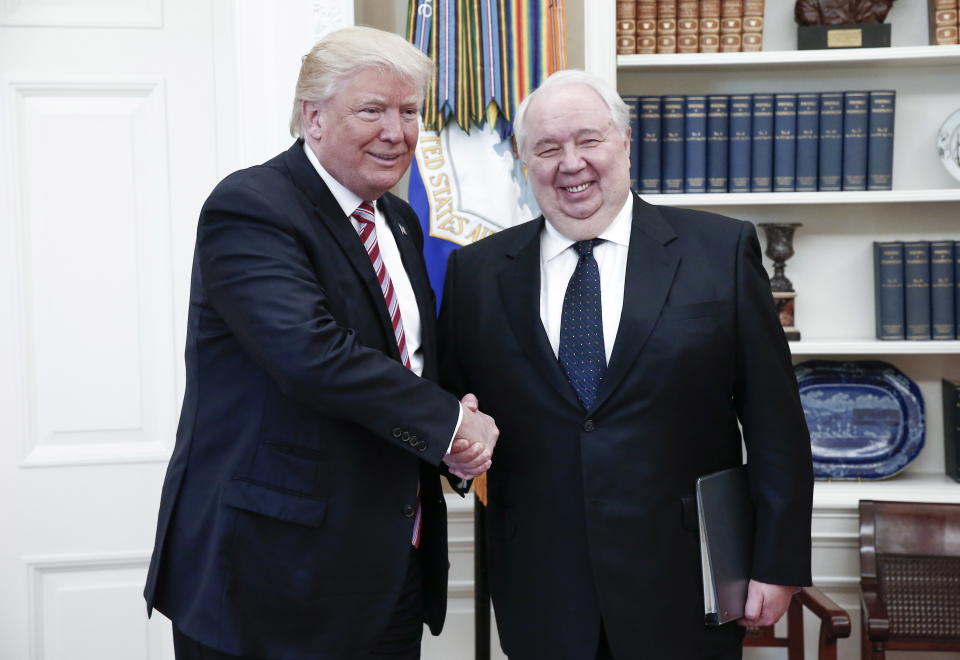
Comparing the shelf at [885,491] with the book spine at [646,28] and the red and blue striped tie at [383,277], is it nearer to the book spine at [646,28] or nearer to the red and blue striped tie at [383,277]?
the book spine at [646,28]

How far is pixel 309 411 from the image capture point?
1.48 m

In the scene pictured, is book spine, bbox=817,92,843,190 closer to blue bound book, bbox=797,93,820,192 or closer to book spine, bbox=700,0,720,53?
blue bound book, bbox=797,93,820,192

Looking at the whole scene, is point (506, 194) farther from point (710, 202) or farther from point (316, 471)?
point (316, 471)

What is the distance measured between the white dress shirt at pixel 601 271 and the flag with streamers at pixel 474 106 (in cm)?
80

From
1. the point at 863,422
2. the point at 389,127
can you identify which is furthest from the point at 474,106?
the point at 863,422

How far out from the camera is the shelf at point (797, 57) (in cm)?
272

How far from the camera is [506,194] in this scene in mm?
2559

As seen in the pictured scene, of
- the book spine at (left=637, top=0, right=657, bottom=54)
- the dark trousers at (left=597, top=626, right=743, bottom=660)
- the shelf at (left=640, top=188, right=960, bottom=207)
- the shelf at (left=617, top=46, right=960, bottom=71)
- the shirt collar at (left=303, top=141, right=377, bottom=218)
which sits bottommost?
the dark trousers at (left=597, top=626, right=743, bottom=660)

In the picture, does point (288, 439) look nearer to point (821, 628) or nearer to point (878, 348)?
point (821, 628)

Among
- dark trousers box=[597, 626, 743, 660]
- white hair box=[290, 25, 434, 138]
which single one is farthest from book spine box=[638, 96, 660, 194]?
dark trousers box=[597, 626, 743, 660]

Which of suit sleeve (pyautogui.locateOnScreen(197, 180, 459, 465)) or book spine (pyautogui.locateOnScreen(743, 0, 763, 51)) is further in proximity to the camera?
book spine (pyautogui.locateOnScreen(743, 0, 763, 51))

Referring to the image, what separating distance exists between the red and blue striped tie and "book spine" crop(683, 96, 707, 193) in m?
1.47

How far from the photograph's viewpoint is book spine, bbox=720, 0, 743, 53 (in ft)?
9.19

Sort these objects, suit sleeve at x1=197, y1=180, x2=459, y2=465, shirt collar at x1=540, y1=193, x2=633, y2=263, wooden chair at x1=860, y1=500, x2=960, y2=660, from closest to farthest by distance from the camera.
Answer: suit sleeve at x1=197, y1=180, x2=459, y2=465 < shirt collar at x1=540, y1=193, x2=633, y2=263 < wooden chair at x1=860, y1=500, x2=960, y2=660
